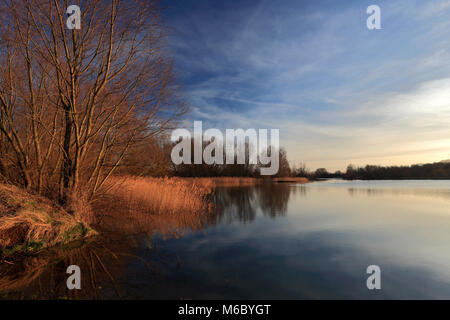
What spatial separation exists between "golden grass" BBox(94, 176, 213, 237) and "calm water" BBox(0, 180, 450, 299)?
3.22 ft

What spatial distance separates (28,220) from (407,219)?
1152 centimetres

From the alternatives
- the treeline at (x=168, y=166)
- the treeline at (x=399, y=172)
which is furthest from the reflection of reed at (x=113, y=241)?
the treeline at (x=399, y=172)

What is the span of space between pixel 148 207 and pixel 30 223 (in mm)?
5126

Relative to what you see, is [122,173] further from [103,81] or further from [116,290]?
[116,290]

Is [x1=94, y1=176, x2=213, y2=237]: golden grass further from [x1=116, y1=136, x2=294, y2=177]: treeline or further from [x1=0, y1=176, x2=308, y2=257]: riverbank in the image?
[x1=116, y1=136, x2=294, y2=177]: treeline

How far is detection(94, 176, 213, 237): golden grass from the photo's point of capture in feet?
25.0

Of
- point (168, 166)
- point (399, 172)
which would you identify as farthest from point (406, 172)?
point (168, 166)

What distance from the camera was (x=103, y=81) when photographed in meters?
6.95

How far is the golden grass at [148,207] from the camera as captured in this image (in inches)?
301

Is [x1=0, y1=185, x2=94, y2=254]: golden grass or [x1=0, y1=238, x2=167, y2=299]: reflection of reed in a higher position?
[x1=0, y1=185, x2=94, y2=254]: golden grass

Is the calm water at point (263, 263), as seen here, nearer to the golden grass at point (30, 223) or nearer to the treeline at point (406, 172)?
the golden grass at point (30, 223)

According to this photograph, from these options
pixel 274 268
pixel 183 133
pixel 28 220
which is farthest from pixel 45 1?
pixel 274 268

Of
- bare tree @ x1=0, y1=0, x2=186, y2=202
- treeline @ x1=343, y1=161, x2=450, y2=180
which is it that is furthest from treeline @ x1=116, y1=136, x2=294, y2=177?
treeline @ x1=343, y1=161, x2=450, y2=180

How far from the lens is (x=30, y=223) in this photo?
4.86m
